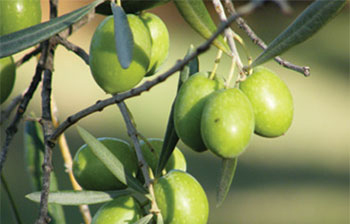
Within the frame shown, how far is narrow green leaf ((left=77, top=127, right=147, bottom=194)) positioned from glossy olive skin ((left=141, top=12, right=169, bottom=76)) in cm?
17

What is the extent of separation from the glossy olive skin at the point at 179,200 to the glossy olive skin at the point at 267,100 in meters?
0.14

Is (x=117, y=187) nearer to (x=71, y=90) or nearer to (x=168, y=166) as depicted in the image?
(x=168, y=166)

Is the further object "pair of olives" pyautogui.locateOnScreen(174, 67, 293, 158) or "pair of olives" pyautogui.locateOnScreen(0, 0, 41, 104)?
"pair of olives" pyautogui.locateOnScreen(0, 0, 41, 104)

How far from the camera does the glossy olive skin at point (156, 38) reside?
994 mm

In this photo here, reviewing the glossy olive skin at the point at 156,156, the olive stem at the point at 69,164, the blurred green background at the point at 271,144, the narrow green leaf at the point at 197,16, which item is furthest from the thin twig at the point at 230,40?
the blurred green background at the point at 271,144

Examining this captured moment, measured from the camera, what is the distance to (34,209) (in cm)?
386

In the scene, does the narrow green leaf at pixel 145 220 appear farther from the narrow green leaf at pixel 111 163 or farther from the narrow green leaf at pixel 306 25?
the narrow green leaf at pixel 306 25

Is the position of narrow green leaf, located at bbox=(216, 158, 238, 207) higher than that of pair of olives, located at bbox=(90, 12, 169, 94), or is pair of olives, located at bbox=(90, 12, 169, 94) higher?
pair of olives, located at bbox=(90, 12, 169, 94)

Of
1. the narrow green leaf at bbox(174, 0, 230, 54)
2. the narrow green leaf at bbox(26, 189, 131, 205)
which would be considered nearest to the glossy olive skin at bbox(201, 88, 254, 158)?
the narrow green leaf at bbox(174, 0, 230, 54)

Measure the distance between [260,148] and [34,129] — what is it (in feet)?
13.7

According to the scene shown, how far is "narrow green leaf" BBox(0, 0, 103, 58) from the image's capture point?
82 cm

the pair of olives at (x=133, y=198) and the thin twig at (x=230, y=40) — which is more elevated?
the thin twig at (x=230, y=40)

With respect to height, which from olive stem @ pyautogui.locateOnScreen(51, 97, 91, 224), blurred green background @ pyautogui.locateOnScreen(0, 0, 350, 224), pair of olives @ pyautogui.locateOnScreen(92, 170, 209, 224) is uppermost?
pair of olives @ pyautogui.locateOnScreen(92, 170, 209, 224)

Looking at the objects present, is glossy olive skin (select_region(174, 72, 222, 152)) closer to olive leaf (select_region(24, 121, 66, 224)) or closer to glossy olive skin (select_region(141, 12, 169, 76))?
glossy olive skin (select_region(141, 12, 169, 76))
